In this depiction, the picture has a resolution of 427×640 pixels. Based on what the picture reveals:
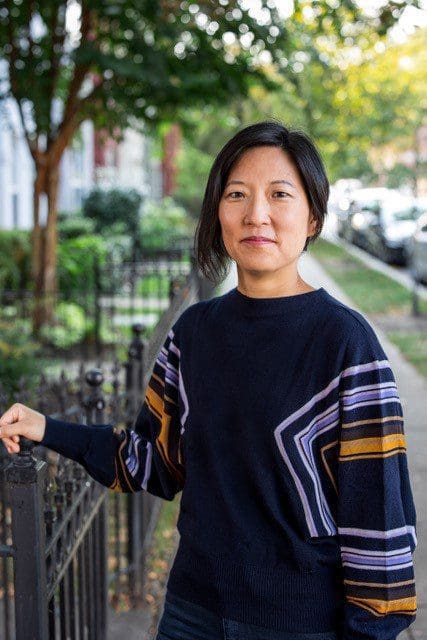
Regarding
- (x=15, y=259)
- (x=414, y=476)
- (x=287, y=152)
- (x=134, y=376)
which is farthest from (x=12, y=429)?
(x=15, y=259)

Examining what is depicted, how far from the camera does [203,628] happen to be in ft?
5.84

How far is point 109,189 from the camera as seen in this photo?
21.4m

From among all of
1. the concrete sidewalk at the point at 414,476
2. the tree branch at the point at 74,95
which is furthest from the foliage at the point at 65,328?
the concrete sidewalk at the point at 414,476

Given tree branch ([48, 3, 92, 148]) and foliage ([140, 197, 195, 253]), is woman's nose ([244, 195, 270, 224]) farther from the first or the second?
foliage ([140, 197, 195, 253])

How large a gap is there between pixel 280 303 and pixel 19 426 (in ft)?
2.14

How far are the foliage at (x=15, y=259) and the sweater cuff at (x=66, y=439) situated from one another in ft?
31.0

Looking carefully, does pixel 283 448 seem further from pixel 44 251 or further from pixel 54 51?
pixel 44 251

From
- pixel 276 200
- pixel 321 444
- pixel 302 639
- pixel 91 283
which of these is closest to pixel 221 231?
pixel 276 200

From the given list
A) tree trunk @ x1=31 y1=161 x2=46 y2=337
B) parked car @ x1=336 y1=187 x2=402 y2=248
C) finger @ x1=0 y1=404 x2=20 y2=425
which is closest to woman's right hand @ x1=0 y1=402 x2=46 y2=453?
finger @ x1=0 y1=404 x2=20 y2=425

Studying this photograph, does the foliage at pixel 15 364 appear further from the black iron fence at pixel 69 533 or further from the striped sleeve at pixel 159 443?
the striped sleeve at pixel 159 443

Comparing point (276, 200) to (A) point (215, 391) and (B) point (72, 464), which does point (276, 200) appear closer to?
(A) point (215, 391)

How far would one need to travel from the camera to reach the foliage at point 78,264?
11.9 meters

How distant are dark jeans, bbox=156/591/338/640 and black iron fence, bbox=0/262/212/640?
343 millimetres

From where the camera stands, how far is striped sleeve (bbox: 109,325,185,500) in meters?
2.00
